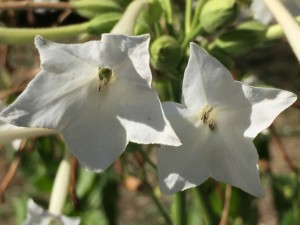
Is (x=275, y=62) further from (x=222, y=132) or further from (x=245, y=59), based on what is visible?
(x=222, y=132)

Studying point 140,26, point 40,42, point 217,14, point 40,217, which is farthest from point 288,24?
point 40,217

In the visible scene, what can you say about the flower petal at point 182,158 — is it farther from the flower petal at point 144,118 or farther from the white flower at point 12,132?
the white flower at point 12,132

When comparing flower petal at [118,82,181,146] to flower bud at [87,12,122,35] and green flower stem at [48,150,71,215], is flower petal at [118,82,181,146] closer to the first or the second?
flower bud at [87,12,122,35]

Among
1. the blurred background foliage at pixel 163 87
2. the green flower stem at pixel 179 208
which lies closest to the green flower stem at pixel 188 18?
the blurred background foliage at pixel 163 87

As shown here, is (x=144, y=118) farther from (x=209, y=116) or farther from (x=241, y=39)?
(x=241, y=39)

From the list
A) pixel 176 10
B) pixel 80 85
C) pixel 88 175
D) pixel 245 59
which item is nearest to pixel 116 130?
pixel 80 85

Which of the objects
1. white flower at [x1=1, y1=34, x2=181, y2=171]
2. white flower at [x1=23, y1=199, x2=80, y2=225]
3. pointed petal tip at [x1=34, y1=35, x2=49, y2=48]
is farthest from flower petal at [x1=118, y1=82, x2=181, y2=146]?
white flower at [x1=23, y1=199, x2=80, y2=225]

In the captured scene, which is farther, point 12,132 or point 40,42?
point 12,132
